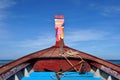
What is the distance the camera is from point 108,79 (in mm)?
10148

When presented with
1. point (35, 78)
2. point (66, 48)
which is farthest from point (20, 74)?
point (66, 48)

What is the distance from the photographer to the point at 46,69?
1239 centimetres

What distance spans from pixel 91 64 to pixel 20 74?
3651 millimetres

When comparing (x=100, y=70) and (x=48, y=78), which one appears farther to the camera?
(x=100, y=70)

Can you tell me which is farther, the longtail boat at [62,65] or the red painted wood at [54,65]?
the red painted wood at [54,65]

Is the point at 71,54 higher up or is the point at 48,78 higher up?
the point at 71,54

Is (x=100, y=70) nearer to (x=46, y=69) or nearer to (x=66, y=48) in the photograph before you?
(x=46, y=69)

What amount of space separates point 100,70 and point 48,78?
287 centimetres

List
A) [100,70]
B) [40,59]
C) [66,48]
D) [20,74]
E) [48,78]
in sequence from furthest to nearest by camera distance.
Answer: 1. [66,48]
2. [40,59]
3. [100,70]
4. [20,74]
5. [48,78]

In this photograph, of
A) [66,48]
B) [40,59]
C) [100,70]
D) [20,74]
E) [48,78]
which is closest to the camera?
[48,78]

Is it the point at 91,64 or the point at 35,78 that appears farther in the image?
the point at 91,64

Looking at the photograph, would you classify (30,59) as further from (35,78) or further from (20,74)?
(35,78)

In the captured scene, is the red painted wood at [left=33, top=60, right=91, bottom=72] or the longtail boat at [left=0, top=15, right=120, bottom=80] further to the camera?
the red painted wood at [left=33, top=60, right=91, bottom=72]

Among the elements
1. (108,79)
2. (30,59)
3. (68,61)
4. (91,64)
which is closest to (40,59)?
(30,59)
